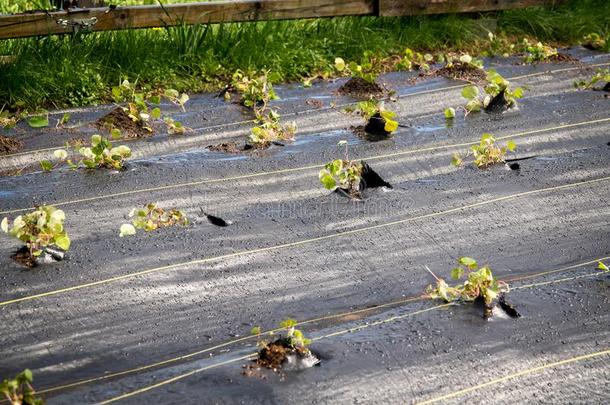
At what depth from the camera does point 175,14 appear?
22.5 ft

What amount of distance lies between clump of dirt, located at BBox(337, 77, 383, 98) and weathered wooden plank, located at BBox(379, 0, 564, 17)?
104cm

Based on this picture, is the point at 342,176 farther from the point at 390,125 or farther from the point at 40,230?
the point at 40,230

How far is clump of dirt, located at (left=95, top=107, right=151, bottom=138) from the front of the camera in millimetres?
5816

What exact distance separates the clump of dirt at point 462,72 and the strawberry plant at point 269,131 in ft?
5.38

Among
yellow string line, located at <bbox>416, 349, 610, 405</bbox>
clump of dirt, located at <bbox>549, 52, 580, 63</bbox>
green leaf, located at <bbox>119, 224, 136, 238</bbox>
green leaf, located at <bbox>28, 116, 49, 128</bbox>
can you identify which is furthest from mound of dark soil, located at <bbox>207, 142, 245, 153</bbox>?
clump of dirt, located at <bbox>549, 52, 580, 63</bbox>

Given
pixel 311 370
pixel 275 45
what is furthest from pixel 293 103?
pixel 311 370

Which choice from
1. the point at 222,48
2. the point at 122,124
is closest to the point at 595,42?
the point at 222,48

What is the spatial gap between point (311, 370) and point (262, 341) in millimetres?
222

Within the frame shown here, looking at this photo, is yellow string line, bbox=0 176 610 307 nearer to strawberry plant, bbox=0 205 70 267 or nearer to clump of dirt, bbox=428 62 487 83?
strawberry plant, bbox=0 205 70 267

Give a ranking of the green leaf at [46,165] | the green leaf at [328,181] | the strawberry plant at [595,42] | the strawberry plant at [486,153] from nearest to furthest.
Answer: the green leaf at [328,181]
the green leaf at [46,165]
the strawberry plant at [486,153]
the strawberry plant at [595,42]

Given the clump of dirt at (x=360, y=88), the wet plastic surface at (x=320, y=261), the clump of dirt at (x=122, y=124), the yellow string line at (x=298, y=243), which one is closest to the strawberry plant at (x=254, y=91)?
the wet plastic surface at (x=320, y=261)

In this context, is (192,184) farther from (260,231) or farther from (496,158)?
(496,158)

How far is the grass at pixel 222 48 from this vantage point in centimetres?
630

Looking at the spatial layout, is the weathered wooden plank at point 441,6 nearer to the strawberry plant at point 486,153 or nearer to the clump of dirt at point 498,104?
the clump of dirt at point 498,104
